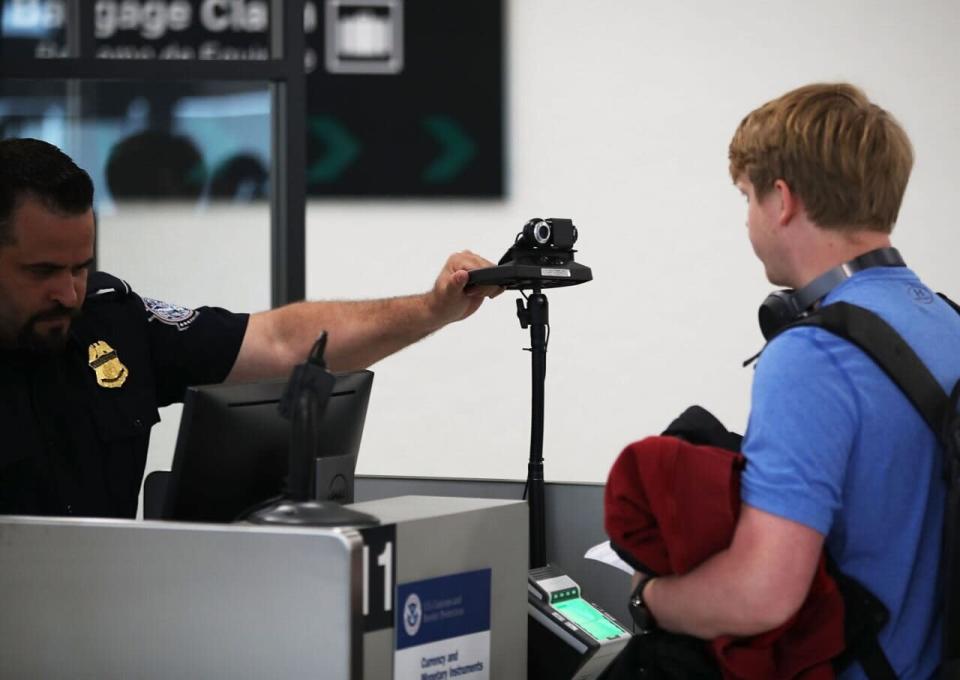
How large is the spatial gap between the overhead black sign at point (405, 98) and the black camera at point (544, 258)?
2.30 m

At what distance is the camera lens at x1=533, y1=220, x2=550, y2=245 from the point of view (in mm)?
1762

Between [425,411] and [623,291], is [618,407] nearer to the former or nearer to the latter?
[623,291]

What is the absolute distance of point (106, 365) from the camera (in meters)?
1.96

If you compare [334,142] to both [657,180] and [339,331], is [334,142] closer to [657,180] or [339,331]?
[657,180]

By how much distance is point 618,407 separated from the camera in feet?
13.4

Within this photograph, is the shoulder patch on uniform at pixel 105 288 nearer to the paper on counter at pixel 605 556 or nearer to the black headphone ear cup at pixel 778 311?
the paper on counter at pixel 605 556

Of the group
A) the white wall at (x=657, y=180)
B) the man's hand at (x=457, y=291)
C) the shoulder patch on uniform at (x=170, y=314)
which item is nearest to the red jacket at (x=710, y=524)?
the man's hand at (x=457, y=291)

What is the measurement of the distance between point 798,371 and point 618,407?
2.86m

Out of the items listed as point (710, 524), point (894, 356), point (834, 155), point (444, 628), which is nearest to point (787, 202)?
point (834, 155)

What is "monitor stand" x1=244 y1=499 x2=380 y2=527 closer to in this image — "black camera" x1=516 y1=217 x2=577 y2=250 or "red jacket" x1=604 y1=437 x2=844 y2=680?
"red jacket" x1=604 y1=437 x2=844 y2=680

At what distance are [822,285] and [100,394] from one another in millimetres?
1109

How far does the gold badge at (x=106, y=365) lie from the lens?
1.94m

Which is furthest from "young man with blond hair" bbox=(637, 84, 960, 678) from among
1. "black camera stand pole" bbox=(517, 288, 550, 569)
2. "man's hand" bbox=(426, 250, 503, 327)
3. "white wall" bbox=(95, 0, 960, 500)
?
"white wall" bbox=(95, 0, 960, 500)

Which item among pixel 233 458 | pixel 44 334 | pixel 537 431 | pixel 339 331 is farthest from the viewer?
pixel 339 331
